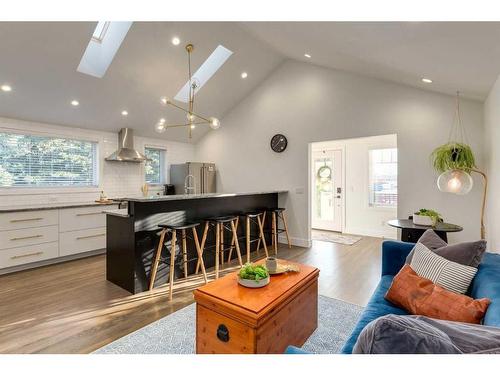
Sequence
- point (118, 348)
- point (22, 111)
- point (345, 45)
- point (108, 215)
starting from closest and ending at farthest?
point (118, 348) → point (345, 45) → point (108, 215) → point (22, 111)

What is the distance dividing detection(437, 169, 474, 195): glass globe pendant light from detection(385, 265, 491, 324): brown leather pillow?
1744 mm

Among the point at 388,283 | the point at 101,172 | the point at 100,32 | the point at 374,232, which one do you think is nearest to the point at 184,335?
the point at 388,283

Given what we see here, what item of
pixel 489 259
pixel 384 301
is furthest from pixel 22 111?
pixel 489 259

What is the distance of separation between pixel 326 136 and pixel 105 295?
4252mm

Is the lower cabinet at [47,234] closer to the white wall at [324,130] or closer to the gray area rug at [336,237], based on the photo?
the white wall at [324,130]

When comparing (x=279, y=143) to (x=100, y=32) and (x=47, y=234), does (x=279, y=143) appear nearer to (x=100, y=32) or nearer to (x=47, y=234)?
(x=100, y=32)

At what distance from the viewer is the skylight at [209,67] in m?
4.88

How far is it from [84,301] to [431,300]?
3162 millimetres

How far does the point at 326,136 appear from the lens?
16.6 ft

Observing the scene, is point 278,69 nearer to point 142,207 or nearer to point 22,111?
point 142,207

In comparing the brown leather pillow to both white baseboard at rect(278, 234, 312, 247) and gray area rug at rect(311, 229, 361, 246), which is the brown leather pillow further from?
gray area rug at rect(311, 229, 361, 246)

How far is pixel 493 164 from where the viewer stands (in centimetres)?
304

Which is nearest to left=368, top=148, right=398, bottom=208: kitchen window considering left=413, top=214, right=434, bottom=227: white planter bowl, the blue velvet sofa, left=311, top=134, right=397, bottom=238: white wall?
left=311, top=134, right=397, bottom=238: white wall

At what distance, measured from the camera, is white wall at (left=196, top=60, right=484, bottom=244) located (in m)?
3.97
